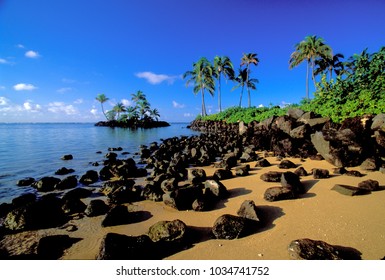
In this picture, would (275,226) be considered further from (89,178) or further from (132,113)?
(132,113)

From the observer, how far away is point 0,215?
4227 mm

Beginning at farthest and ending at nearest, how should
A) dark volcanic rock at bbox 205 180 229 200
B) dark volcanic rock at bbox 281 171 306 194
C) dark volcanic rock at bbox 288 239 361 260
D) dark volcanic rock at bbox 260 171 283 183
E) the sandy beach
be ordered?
dark volcanic rock at bbox 260 171 283 183
dark volcanic rock at bbox 205 180 229 200
dark volcanic rock at bbox 281 171 306 194
the sandy beach
dark volcanic rock at bbox 288 239 361 260

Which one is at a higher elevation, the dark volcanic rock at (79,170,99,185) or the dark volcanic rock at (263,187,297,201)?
the dark volcanic rock at (263,187,297,201)

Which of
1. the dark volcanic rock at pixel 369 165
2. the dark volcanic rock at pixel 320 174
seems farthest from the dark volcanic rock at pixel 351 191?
the dark volcanic rock at pixel 369 165

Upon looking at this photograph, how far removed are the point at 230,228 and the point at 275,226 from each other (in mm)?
829

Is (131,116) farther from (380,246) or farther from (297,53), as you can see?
(380,246)

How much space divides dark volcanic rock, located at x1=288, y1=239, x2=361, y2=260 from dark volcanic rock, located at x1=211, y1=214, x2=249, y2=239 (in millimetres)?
677

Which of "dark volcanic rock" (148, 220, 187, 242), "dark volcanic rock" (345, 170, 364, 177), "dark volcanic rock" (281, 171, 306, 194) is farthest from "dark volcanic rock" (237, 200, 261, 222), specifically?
"dark volcanic rock" (345, 170, 364, 177)

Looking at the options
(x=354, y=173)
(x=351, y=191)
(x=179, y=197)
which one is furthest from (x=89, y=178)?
(x=354, y=173)

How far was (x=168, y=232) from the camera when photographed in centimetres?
310

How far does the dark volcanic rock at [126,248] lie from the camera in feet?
8.82

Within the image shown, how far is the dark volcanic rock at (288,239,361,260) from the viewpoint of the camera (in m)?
2.49

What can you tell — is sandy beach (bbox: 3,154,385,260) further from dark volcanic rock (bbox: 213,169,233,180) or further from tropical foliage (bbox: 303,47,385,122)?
tropical foliage (bbox: 303,47,385,122)

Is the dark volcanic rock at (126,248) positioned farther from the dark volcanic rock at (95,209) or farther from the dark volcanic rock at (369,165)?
the dark volcanic rock at (369,165)
